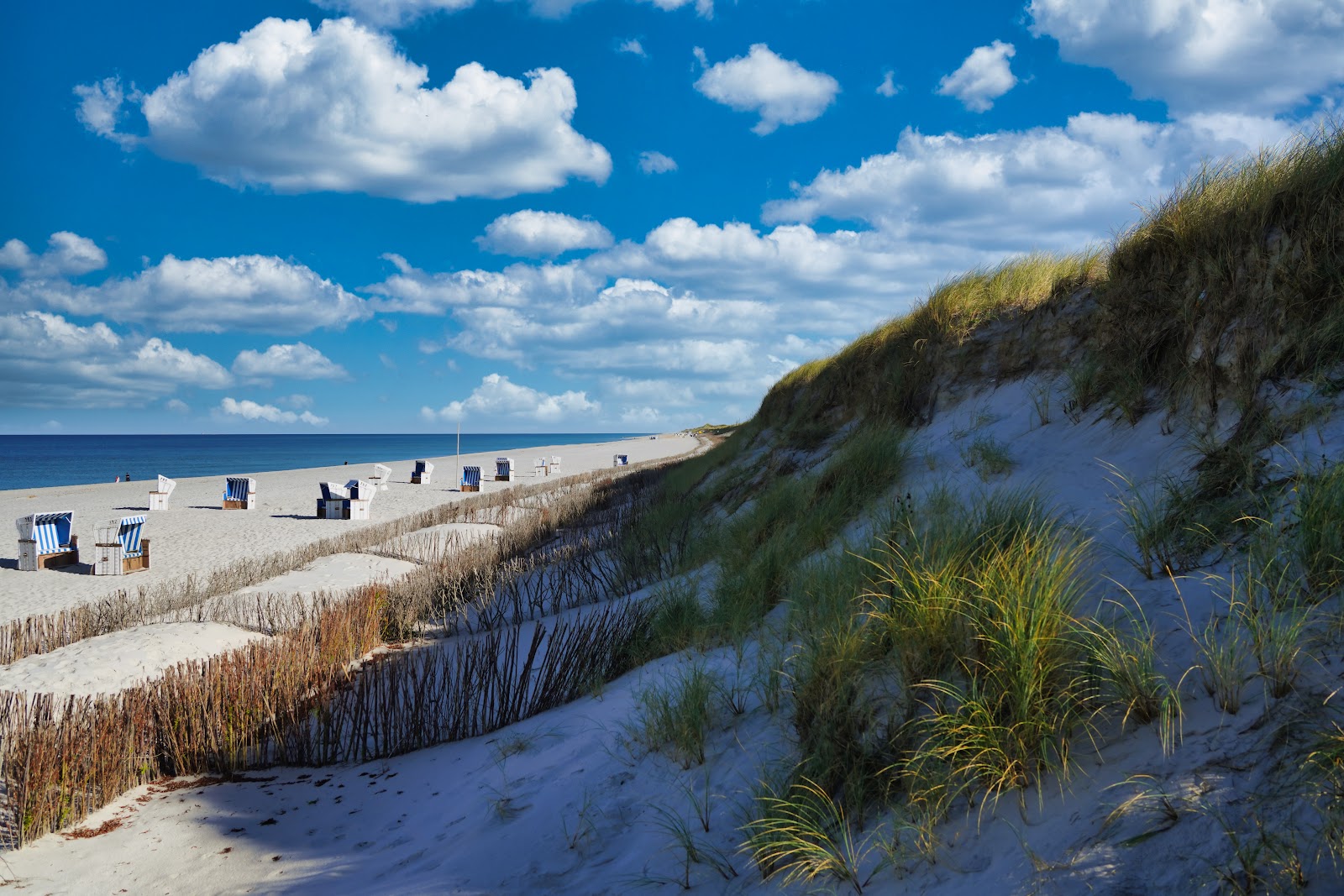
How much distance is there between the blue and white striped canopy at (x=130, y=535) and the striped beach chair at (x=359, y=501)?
671 cm

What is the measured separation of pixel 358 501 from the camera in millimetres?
19328

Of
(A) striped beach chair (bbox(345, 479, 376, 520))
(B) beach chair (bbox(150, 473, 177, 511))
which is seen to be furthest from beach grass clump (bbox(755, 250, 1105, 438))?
(B) beach chair (bbox(150, 473, 177, 511))

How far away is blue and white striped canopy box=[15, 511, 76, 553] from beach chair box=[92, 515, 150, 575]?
86 centimetres

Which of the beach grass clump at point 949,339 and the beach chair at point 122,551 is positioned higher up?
the beach grass clump at point 949,339

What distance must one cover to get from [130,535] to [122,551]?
1.10 ft

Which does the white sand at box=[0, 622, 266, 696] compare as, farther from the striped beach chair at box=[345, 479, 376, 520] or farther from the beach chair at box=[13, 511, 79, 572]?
the striped beach chair at box=[345, 479, 376, 520]

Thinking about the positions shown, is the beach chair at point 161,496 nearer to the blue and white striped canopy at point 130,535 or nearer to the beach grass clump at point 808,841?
the blue and white striped canopy at point 130,535

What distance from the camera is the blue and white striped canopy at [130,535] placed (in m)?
12.1

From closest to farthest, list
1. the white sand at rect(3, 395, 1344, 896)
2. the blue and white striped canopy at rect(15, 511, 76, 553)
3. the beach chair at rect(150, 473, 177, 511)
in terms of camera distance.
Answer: the white sand at rect(3, 395, 1344, 896), the blue and white striped canopy at rect(15, 511, 76, 553), the beach chair at rect(150, 473, 177, 511)

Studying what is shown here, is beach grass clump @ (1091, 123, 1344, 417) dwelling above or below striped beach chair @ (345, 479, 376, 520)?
above

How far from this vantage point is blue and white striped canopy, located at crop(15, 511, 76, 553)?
12273 mm

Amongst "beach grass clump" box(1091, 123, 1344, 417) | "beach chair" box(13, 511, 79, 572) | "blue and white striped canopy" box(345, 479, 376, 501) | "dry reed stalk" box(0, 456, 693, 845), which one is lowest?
"dry reed stalk" box(0, 456, 693, 845)

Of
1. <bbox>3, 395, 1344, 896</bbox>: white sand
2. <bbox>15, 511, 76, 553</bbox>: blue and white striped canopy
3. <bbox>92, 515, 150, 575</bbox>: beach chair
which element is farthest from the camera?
<bbox>15, 511, 76, 553</bbox>: blue and white striped canopy

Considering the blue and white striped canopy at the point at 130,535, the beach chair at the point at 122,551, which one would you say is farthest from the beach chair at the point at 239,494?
the blue and white striped canopy at the point at 130,535
